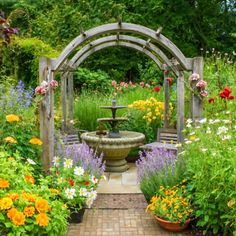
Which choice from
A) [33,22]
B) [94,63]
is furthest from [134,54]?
[33,22]

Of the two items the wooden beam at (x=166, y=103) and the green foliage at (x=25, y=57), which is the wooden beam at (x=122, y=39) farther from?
the green foliage at (x=25, y=57)

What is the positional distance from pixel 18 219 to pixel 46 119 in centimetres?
207

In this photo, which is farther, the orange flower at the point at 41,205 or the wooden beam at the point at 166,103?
the wooden beam at the point at 166,103

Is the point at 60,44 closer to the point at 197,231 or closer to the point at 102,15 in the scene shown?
the point at 102,15

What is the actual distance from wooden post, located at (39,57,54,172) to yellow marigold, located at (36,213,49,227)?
1.83 meters

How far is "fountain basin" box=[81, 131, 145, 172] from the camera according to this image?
20.8 ft

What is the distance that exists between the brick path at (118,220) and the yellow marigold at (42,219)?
3.41 feet

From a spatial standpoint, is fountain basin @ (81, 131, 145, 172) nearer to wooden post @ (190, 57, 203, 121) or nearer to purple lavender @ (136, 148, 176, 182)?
purple lavender @ (136, 148, 176, 182)

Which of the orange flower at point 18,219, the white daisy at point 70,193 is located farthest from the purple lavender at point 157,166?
the orange flower at point 18,219

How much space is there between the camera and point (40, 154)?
16.2 feet

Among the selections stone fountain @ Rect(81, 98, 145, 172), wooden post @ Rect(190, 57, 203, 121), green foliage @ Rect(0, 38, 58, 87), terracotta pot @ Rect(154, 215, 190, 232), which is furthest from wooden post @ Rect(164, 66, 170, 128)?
terracotta pot @ Rect(154, 215, 190, 232)

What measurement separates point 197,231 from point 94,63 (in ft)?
31.9

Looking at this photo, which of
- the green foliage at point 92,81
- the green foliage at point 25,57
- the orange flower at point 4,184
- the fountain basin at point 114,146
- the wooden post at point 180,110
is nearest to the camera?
the orange flower at point 4,184

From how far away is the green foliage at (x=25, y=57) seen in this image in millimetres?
9648
